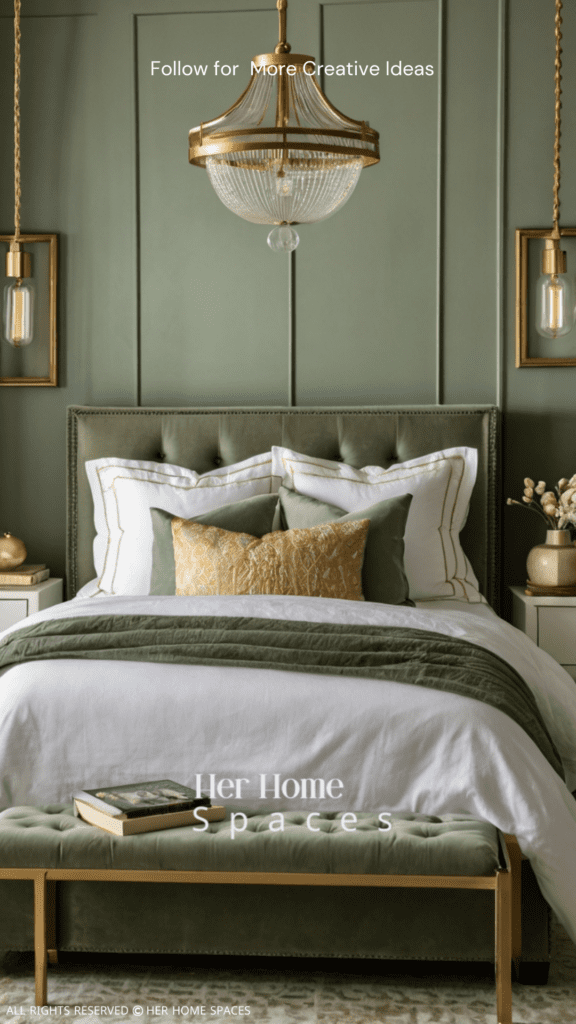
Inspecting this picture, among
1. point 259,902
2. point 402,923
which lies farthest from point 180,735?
point 402,923

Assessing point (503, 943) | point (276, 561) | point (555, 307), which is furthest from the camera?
point (555, 307)

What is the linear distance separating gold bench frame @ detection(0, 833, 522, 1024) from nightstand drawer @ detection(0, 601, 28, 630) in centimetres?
175

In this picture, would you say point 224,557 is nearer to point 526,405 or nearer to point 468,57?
point 526,405

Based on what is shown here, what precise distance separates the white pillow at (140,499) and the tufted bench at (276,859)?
1.49 metres

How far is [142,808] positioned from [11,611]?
1.83 metres

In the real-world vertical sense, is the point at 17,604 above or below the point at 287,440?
below

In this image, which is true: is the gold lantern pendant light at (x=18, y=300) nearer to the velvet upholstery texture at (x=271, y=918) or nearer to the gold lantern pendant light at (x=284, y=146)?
the gold lantern pendant light at (x=284, y=146)

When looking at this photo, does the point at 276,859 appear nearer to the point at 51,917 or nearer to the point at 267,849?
the point at 267,849

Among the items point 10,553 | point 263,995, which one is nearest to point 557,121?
point 10,553

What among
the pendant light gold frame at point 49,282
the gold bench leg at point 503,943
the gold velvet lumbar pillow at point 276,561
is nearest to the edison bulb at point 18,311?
the pendant light gold frame at point 49,282

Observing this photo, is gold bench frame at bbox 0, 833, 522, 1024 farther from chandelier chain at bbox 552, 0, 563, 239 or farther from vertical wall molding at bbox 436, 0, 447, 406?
vertical wall molding at bbox 436, 0, 447, 406

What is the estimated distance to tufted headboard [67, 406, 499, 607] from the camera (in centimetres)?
393

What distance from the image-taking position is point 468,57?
4.02 metres

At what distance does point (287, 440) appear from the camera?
3961mm
